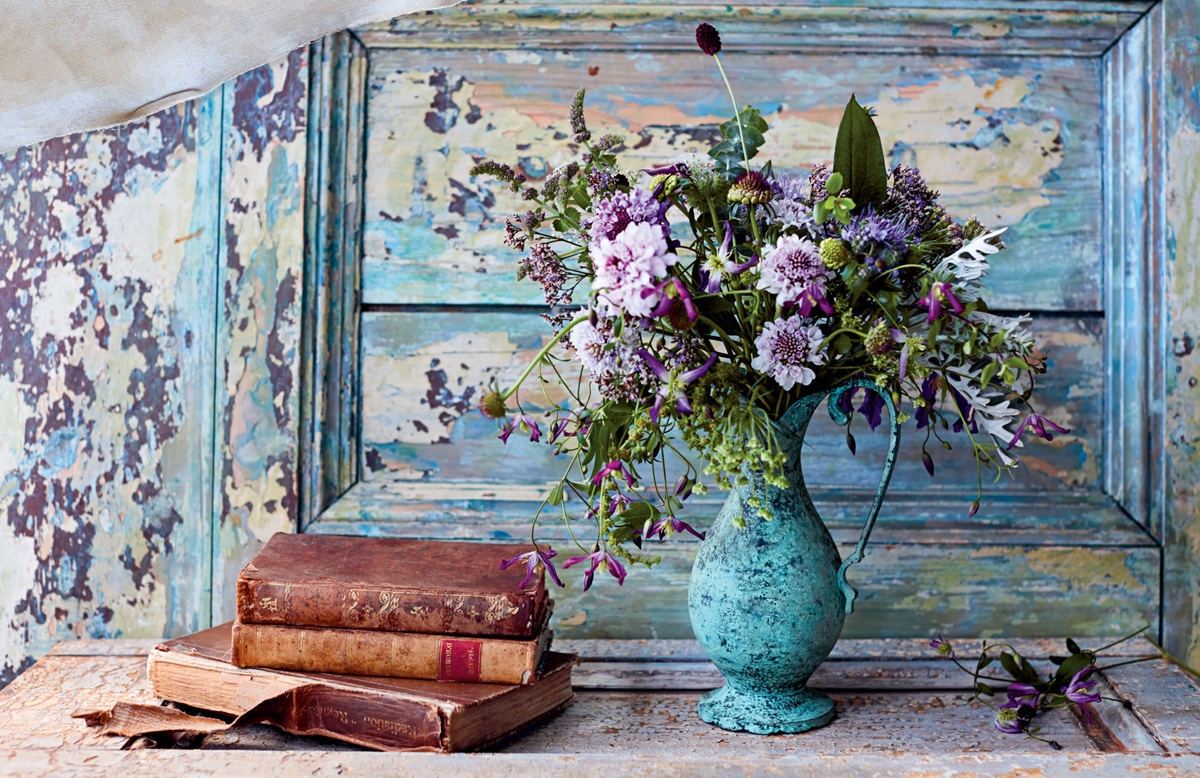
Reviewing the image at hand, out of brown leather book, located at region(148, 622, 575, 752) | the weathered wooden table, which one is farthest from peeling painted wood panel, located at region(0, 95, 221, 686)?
brown leather book, located at region(148, 622, 575, 752)

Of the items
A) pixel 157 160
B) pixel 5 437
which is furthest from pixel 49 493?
pixel 157 160

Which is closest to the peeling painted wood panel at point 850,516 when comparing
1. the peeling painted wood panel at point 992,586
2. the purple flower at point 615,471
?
the peeling painted wood panel at point 992,586

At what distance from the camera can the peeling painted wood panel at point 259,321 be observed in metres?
1.09

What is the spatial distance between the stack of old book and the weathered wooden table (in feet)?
0.12

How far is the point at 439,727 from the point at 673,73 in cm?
90

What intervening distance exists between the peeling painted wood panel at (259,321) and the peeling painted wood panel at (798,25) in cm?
18

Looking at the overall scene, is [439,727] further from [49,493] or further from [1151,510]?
[1151,510]

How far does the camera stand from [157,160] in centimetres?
111

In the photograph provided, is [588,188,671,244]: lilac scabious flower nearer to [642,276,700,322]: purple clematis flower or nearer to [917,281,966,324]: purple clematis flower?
[642,276,700,322]: purple clematis flower

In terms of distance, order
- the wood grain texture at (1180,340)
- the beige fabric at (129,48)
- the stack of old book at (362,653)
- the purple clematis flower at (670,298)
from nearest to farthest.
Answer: the purple clematis flower at (670,298)
the stack of old book at (362,653)
the beige fabric at (129,48)
the wood grain texture at (1180,340)

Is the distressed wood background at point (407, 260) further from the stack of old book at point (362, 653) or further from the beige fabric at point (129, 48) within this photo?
the stack of old book at point (362, 653)

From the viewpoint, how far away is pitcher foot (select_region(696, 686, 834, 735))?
→ 2.54 feet

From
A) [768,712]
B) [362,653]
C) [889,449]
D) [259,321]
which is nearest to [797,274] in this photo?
[889,449]

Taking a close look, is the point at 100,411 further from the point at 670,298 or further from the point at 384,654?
the point at 670,298
